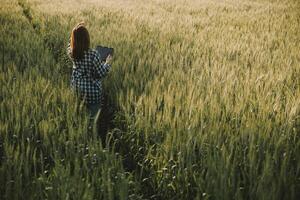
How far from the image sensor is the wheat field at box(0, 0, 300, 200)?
60.4 inches

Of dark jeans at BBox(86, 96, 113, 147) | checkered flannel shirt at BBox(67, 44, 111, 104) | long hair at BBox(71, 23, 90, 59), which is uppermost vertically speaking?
long hair at BBox(71, 23, 90, 59)

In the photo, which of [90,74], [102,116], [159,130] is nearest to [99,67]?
[90,74]

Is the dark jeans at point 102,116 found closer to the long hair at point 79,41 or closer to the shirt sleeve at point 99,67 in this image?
the shirt sleeve at point 99,67

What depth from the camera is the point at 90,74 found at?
9.75ft

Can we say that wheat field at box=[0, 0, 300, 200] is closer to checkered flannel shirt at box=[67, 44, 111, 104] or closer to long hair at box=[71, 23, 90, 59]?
checkered flannel shirt at box=[67, 44, 111, 104]

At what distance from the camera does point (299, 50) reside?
4.14m

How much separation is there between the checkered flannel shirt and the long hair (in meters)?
0.06

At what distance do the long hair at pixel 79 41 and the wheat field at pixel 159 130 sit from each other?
28cm

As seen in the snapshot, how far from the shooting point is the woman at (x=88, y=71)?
114 inches

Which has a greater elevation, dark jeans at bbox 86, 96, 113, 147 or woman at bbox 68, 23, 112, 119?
woman at bbox 68, 23, 112, 119

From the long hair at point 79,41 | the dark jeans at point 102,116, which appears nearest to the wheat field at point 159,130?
Answer: the dark jeans at point 102,116

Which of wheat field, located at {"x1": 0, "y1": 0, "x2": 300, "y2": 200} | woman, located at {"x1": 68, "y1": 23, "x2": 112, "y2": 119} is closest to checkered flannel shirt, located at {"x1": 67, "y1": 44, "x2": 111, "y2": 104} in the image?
woman, located at {"x1": 68, "y1": 23, "x2": 112, "y2": 119}

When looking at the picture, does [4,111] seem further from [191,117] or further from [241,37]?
[241,37]

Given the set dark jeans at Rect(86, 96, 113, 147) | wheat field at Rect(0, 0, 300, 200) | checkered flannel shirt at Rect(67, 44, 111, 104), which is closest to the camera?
wheat field at Rect(0, 0, 300, 200)
